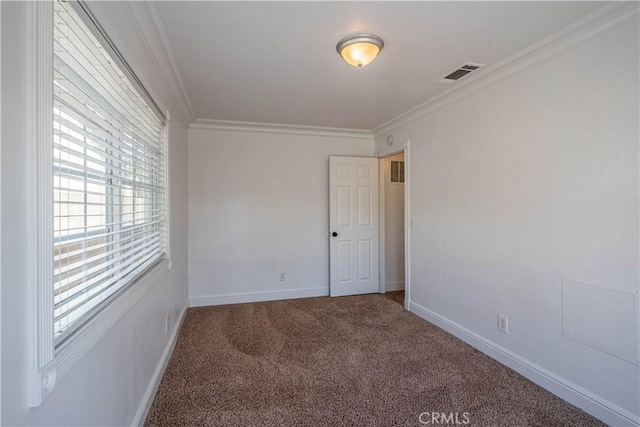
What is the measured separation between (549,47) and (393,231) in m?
3.01

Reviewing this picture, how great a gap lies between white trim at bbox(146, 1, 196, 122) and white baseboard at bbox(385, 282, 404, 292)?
3533 mm

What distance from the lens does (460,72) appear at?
263 centimetres

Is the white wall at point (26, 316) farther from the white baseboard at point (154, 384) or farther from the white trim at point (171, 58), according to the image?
the white trim at point (171, 58)

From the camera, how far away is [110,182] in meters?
1.54

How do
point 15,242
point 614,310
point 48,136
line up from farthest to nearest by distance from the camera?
1. point 614,310
2. point 48,136
3. point 15,242

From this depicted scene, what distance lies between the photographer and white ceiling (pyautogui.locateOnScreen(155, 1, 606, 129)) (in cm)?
180

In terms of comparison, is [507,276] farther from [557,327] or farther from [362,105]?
[362,105]

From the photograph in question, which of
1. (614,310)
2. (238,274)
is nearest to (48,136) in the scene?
(614,310)

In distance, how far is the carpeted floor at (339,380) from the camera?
193cm

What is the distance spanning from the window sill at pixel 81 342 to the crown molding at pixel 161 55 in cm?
140

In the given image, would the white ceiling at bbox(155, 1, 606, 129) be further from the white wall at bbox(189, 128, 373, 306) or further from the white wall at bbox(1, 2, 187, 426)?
the white wall at bbox(189, 128, 373, 306)

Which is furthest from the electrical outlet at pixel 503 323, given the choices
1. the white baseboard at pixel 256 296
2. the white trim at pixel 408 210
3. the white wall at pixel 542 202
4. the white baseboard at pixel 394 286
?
the white baseboard at pixel 256 296

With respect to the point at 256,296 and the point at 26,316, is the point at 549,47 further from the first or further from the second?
the point at 256,296

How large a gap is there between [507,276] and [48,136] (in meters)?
2.89
